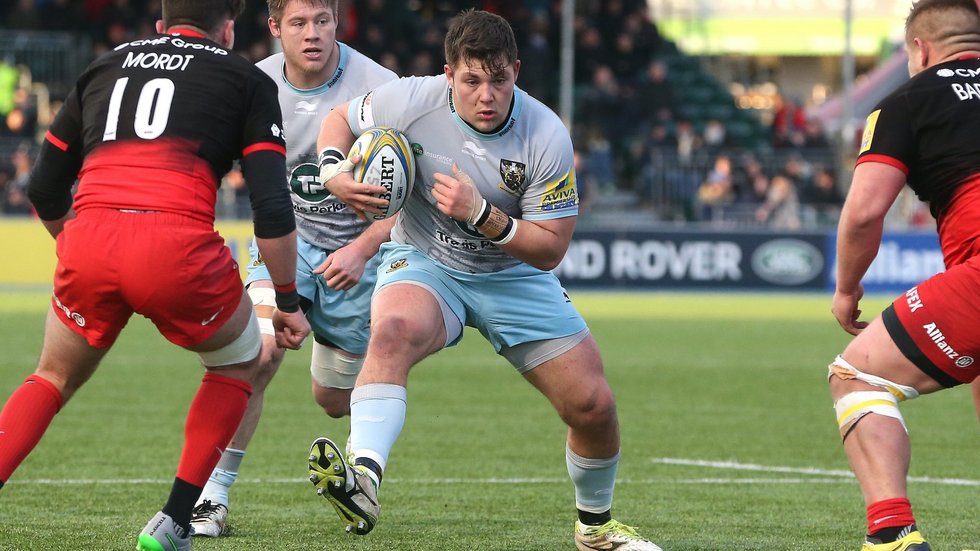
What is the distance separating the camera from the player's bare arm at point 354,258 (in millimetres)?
6551

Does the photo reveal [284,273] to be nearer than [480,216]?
Yes

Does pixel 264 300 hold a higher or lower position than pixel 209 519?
higher

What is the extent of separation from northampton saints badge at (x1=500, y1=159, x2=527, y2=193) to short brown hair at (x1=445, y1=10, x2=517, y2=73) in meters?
0.44

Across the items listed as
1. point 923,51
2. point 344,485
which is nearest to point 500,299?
point 344,485

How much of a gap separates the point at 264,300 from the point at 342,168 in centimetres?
120

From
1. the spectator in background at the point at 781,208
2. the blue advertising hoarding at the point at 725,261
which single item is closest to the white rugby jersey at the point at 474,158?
the blue advertising hoarding at the point at 725,261

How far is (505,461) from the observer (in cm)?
925

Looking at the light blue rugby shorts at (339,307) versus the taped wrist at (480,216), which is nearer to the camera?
the taped wrist at (480,216)

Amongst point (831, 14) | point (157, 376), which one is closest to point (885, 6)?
point (831, 14)

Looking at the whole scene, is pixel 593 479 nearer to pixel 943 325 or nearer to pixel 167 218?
pixel 943 325

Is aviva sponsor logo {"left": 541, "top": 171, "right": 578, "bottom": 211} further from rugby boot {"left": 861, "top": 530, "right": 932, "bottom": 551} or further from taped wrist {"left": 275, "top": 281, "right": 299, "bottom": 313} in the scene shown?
rugby boot {"left": 861, "top": 530, "right": 932, "bottom": 551}

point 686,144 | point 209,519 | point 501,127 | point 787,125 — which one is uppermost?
point 501,127

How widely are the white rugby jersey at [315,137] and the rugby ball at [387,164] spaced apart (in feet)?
3.53

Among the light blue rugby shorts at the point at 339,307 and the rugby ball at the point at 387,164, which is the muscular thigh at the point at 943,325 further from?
the light blue rugby shorts at the point at 339,307
